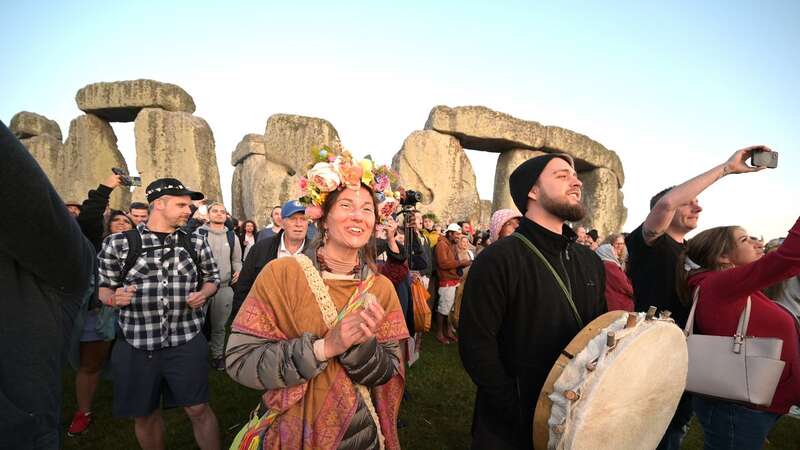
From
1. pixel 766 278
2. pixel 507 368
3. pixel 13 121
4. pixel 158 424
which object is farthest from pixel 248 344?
pixel 13 121

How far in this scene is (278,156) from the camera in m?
12.6

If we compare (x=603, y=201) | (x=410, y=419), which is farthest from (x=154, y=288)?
(x=603, y=201)

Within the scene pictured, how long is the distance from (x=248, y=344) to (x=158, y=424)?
170 centimetres

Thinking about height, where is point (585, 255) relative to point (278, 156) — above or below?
below

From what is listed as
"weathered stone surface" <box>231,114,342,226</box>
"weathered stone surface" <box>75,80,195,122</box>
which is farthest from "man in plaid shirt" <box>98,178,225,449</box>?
"weathered stone surface" <box>75,80,195,122</box>

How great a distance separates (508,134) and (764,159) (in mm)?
12922

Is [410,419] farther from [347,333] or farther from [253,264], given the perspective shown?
[347,333]

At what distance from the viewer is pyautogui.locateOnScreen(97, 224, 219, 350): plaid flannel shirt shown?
2615 millimetres

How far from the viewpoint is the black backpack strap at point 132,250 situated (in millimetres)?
2672

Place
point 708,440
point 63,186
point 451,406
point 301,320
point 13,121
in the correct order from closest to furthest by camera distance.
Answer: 1. point 301,320
2. point 708,440
3. point 451,406
4. point 63,186
5. point 13,121

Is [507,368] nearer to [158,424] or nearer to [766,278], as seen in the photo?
[766,278]

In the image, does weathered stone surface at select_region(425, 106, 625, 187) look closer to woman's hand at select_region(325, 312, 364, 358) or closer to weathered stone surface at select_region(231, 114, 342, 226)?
weathered stone surface at select_region(231, 114, 342, 226)

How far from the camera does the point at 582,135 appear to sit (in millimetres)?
16125

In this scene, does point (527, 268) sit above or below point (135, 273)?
above
